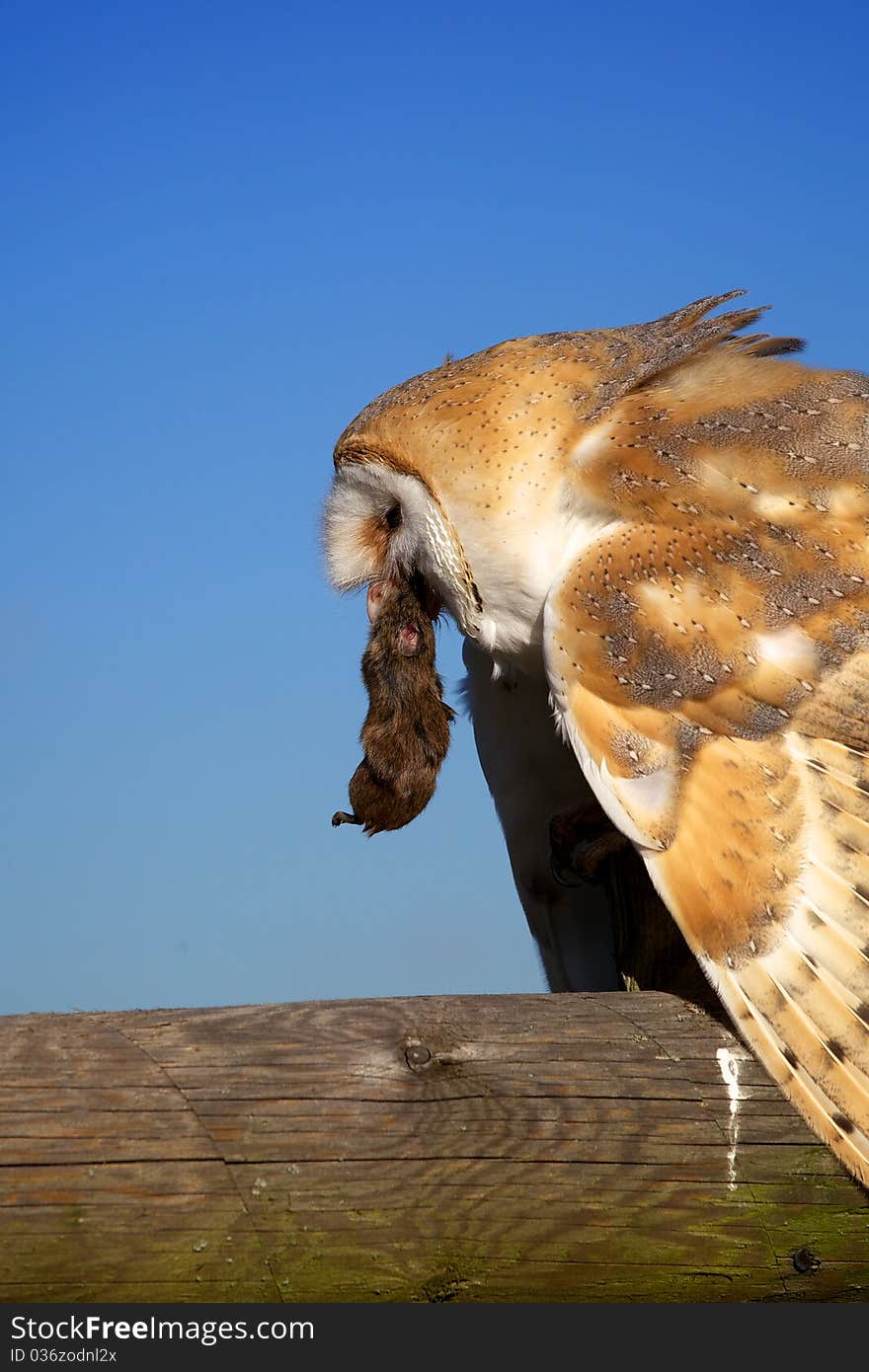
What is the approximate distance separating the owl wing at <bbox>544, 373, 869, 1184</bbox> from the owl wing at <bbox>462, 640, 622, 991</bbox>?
0.74 metres

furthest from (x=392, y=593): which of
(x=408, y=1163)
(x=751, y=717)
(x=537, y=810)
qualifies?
(x=408, y=1163)

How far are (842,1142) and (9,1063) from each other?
1124 mm

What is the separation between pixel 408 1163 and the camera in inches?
72.5

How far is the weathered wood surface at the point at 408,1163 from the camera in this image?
175 centimetres

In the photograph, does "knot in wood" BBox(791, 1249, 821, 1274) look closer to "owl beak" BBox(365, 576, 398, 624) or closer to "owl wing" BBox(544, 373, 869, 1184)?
"owl wing" BBox(544, 373, 869, 1184)

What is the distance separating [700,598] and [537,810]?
994 mm

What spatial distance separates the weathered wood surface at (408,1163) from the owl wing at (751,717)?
142 mm

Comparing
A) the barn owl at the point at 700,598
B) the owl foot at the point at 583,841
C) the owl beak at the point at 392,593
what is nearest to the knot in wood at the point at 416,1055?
the barn owl at the point at 700,598

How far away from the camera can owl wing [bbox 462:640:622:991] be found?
313 cm

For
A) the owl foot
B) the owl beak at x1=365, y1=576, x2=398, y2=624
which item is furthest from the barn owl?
the owl foot

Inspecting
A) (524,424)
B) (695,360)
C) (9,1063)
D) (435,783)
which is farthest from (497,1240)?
(695,360)

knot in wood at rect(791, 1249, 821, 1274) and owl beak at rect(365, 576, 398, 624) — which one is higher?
owl beak at rect(365, 576, 398, 624)

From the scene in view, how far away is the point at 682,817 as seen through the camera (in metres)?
2.17

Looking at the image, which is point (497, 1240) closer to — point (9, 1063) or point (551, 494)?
point (9, 1063)
